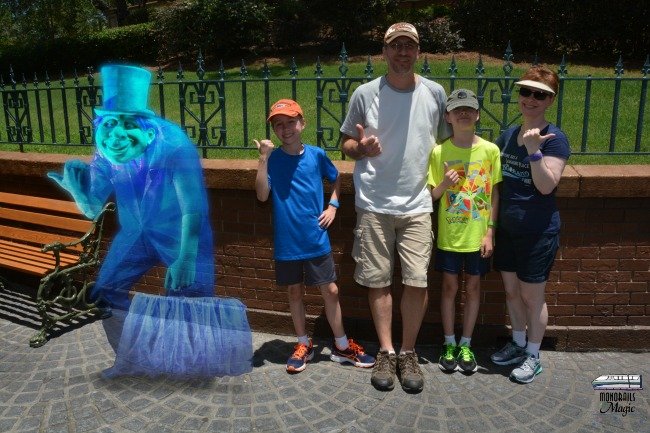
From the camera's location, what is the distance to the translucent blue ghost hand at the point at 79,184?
499 cm

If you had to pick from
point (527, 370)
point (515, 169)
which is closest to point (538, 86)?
point (515, 169)

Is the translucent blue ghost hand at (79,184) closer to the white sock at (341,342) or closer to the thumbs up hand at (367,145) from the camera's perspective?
the white sock at (341,342)

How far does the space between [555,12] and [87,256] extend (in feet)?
42.6

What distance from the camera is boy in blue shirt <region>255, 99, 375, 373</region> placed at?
12.6 ft

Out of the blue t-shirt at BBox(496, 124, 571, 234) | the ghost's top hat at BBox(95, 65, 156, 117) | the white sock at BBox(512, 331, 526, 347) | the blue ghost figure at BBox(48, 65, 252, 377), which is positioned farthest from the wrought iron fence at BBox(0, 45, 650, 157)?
the white sock at BBox(512, 331, 526, 347)

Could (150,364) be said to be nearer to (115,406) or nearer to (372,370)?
(115,406)

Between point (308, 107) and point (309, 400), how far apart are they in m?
5.41

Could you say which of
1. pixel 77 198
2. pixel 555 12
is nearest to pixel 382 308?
pixel 77 198

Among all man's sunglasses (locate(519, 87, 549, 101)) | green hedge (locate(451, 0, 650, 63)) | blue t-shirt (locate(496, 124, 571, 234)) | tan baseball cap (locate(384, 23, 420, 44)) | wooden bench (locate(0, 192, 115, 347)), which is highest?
green hedge (locate(451, 0, 650, 63))

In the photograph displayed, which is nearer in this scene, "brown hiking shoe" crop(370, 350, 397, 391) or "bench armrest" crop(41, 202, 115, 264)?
"brown hiking shoe" crop(370, 350, 397, 391)

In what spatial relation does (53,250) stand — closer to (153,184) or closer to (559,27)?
(153,184)

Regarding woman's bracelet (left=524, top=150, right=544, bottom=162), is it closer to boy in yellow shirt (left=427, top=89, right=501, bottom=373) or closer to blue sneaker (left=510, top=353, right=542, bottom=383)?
boy in yellow shirt (left=427, top=89, right=501, bottom=373)

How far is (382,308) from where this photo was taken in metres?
3.90

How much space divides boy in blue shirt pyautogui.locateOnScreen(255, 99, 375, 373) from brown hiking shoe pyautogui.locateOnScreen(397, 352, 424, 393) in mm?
625
